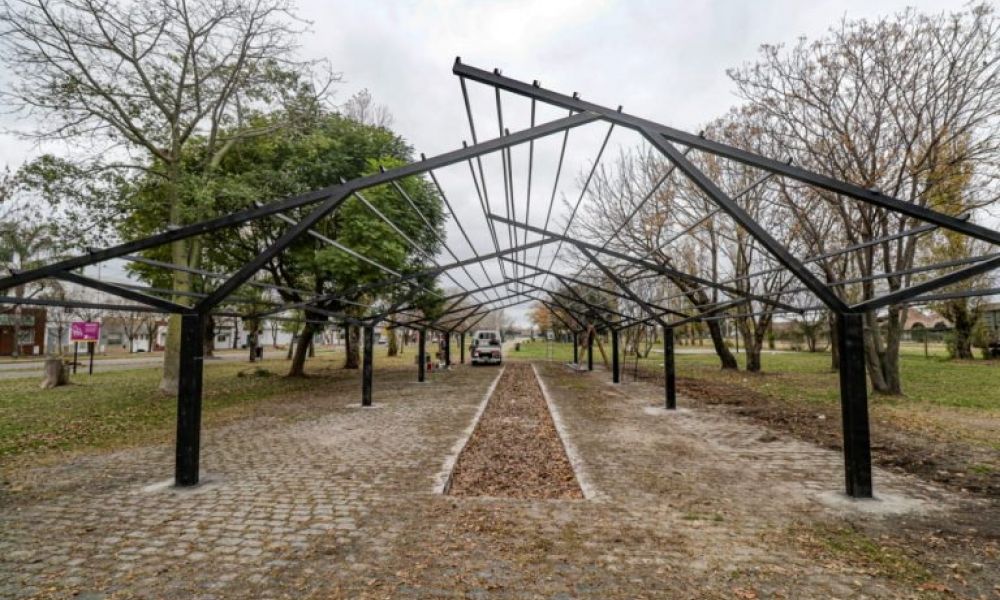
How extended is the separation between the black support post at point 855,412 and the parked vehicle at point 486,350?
26.4 meters

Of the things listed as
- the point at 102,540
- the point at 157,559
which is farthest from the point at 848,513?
the point at 102,540

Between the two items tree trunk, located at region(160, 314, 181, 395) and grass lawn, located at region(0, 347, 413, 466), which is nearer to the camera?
grass lawn, located at region(0, 347, 413, 466)

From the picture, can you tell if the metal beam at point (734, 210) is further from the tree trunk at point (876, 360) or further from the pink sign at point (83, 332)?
the pink sign at point (83, 332)

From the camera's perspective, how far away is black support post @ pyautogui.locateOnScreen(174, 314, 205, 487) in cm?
587

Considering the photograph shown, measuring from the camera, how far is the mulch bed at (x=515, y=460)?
19.7 ft

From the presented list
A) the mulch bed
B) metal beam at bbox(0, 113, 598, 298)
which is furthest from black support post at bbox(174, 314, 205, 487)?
the mulch bed

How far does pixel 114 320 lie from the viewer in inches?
2425

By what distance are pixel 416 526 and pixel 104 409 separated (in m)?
12.3

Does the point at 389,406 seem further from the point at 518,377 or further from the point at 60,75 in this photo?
the point at 60,75

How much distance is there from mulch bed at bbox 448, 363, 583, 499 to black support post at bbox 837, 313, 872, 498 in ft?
10.1

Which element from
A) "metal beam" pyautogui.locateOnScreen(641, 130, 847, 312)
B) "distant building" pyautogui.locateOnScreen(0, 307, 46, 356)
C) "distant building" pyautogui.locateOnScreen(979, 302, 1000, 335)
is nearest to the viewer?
"metal beam" pyautogui.locateOnScreen(641, 130, 847, 312)

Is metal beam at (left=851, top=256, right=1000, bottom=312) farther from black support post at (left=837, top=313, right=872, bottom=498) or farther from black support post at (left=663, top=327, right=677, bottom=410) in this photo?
black support post at (left=663, top=327, right=677, bottom=410)

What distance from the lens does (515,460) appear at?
24.6 ft

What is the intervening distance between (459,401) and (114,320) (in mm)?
67349
